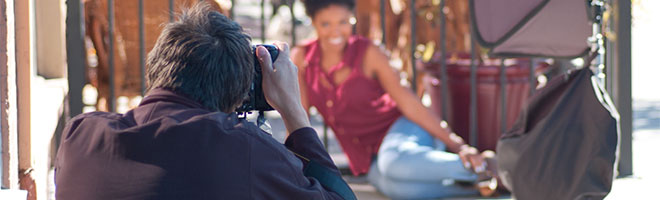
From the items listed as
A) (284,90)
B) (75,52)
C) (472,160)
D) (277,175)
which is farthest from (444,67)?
(277,175)

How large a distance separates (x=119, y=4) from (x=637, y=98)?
4590 mm

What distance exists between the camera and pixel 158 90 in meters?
1.99

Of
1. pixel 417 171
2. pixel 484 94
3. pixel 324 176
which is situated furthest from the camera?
pixel 484 94

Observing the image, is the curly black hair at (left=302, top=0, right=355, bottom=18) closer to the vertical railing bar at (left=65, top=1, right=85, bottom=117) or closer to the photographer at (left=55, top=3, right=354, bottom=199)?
the vertical railing bar at (left=65, top=1, right=85, bottom=117)

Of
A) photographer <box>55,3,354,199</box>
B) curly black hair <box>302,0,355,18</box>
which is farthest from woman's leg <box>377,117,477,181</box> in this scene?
photographer <box>55,3,354,199</box>

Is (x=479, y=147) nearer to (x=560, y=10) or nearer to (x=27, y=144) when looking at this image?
(x=560, y=10)

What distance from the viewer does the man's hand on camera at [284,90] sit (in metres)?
2.18

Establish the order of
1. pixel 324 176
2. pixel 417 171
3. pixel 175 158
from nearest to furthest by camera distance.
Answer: pixel 175 158 < pixel 324 176 < pixel 417 171

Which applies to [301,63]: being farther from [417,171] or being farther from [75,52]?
[75,52]

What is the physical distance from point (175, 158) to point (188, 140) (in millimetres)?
42

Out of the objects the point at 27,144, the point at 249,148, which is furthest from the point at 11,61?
the point at 249,148

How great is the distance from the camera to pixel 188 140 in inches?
74.9

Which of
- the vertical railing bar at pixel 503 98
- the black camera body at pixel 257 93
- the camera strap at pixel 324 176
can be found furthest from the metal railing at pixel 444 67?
the camera strap at pixel 324 176

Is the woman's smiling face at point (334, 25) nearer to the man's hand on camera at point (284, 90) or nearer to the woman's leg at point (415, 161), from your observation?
the woman's leg at point (415, 161)
